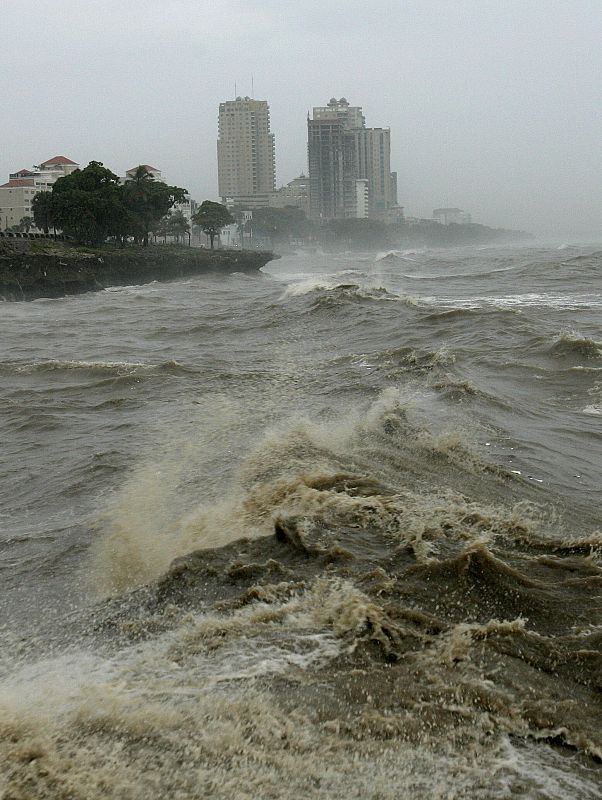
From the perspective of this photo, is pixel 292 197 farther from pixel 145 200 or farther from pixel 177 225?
pixel 145 200

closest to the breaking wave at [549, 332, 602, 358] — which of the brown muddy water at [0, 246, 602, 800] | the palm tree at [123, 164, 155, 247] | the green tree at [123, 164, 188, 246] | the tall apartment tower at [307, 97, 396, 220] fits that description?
the brown muddy water at [0, 246, 602, 800]

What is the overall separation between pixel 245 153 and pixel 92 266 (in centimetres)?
11126

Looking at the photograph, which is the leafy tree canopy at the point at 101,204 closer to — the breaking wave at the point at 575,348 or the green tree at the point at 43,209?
the green tree at the point at 43,209

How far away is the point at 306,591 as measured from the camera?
3.96 meters

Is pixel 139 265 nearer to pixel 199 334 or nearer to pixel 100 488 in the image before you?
pixel 199 334

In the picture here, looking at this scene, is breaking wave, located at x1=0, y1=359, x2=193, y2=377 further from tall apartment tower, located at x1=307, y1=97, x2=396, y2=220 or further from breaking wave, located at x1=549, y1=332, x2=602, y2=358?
tall apartment tower, located at x1=307, y1=97, x2=396, y2=220

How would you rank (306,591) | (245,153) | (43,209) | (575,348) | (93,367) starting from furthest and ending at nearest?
(245,153)
(43,209)
(93,367)
(575,348)
(306,591)

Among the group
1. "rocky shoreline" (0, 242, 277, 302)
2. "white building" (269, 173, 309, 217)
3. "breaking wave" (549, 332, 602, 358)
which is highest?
"white building" (269, 173, 309, 217)

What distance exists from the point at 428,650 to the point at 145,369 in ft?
29.8

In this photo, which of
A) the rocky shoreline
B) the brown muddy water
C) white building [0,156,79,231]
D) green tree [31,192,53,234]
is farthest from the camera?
white building [0,156,79,231]

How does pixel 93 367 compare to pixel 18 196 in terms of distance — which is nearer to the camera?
pixel 93 367

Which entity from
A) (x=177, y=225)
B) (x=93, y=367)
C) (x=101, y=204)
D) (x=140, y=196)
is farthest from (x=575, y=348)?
(x=177, y=225)

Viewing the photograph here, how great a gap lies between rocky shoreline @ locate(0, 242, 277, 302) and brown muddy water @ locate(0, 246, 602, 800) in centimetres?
2993

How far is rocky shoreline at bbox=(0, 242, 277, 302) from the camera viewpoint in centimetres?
3766
